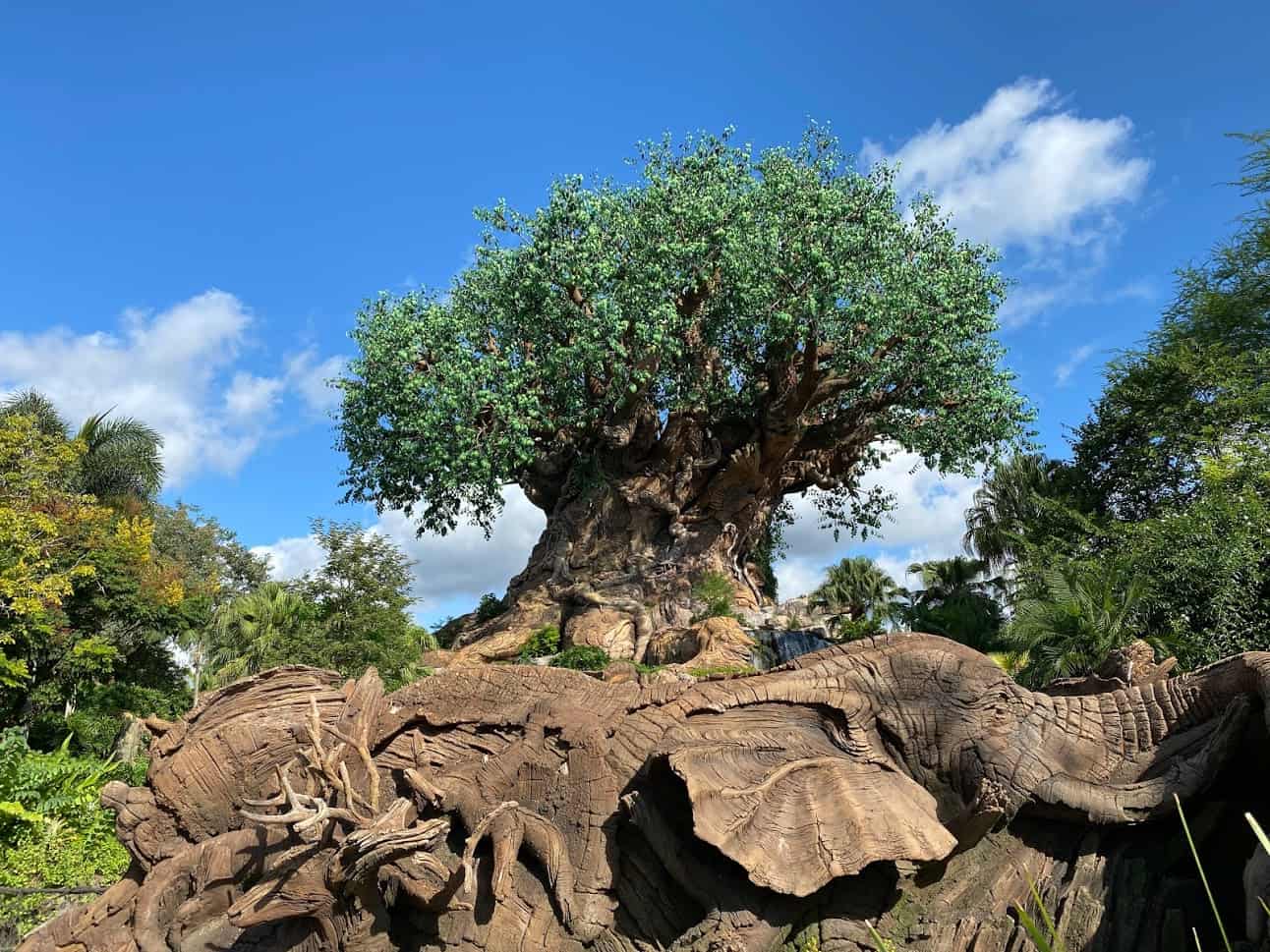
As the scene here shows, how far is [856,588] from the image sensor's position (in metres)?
28.8

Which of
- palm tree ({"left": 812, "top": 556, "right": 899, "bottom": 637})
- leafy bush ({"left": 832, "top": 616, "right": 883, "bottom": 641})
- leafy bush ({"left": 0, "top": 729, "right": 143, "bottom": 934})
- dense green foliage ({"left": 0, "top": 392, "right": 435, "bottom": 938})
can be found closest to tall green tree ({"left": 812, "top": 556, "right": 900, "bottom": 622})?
palm tree ({"left": 812, "top": 556, "right": 899, "bottom": 637})

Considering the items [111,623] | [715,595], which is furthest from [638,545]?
[111,623]

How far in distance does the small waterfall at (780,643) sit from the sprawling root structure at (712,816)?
1224 centimetres

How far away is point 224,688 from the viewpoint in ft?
18.4

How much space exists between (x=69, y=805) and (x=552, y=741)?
8015 mm

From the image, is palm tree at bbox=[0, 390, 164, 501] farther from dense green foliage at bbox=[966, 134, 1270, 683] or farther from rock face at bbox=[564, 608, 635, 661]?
dense green foliage at bbox=[966, 134, 1270, 683]

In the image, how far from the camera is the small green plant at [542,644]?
18.5 metres

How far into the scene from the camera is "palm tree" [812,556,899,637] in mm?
27844

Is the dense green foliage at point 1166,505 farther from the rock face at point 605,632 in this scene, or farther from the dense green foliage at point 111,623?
the dense green foliage at point 111,623

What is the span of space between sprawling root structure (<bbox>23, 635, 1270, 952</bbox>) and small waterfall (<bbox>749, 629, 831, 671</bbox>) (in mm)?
12244

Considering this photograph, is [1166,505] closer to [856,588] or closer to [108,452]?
[856,588]

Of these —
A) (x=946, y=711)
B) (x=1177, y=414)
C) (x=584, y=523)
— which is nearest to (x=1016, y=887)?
(x=946, y=711)

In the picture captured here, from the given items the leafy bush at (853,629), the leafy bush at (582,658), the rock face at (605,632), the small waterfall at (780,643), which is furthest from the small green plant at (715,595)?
the leafy bush at (853,629)

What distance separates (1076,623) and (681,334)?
997cm
